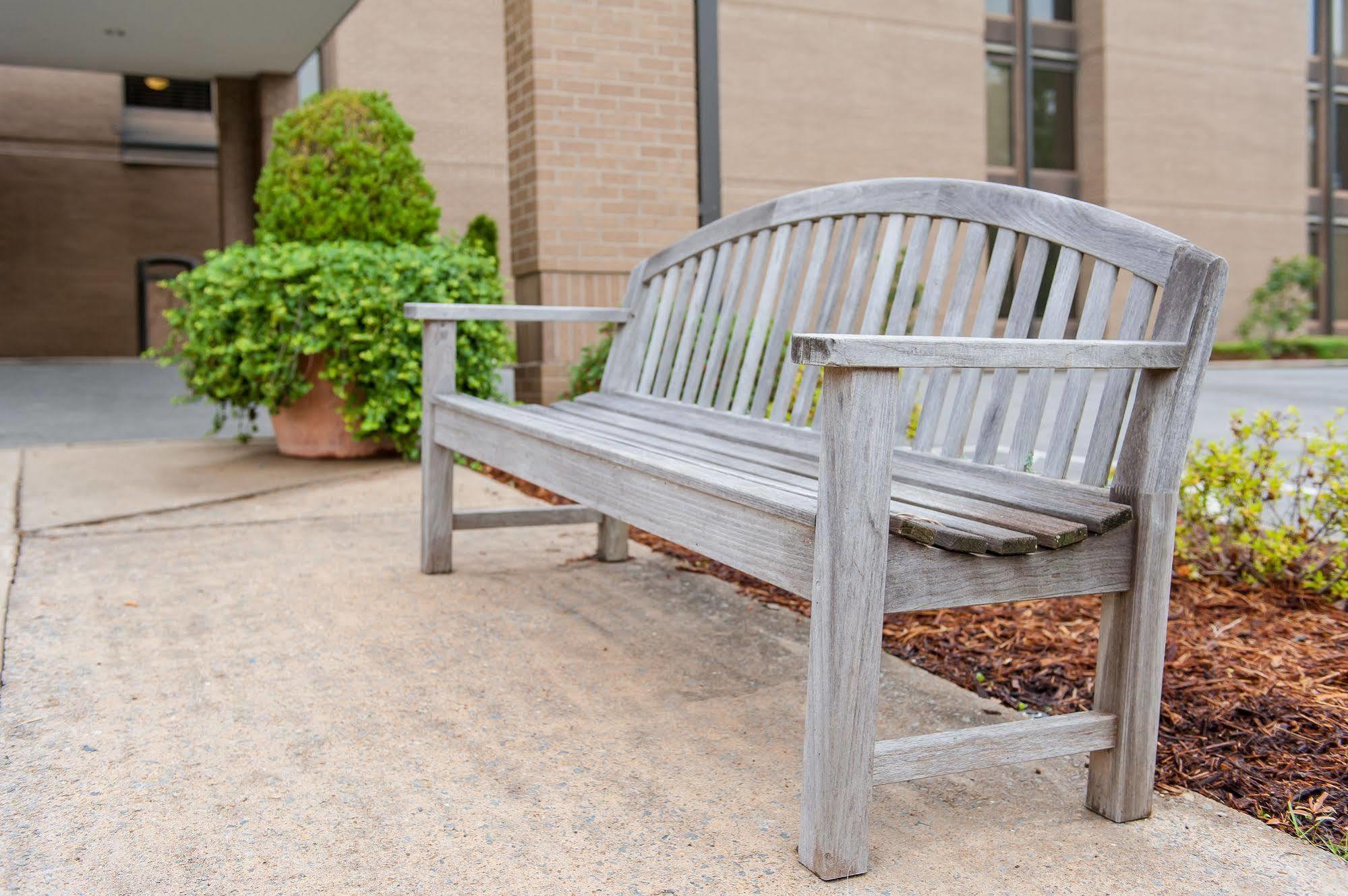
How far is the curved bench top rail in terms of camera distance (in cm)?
195

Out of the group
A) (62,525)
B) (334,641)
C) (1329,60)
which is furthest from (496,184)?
(1329,60)

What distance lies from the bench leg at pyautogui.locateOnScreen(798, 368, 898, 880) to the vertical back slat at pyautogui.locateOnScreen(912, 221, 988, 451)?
70 cm

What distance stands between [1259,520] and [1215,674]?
1.02 metres

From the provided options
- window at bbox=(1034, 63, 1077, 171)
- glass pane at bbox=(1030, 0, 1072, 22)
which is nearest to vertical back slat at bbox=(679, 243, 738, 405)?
window at bbox=(1034, 63, 1077, 171)

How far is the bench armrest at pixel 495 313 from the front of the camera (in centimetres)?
351

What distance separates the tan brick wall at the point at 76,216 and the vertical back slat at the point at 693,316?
20249 millimetres

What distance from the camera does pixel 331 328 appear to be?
17.9 ft

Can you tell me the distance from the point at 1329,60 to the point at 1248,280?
5878 millimetres

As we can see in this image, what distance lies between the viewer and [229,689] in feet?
8.46

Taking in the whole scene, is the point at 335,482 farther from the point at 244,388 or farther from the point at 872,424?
the point at 872,424

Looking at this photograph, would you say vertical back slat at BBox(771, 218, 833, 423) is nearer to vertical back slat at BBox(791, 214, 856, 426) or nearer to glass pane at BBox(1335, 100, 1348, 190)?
vertical back slat at BBox(791, 214, 856, 426)

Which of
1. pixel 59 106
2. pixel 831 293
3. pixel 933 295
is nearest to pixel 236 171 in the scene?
pixel 59 106

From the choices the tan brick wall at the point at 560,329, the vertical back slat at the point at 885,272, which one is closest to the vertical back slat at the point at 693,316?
the vertical back slat at the point at 885,272

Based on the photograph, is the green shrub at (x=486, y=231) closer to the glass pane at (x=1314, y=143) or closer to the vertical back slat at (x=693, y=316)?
the vertical back slat at (x=693, y=316)
